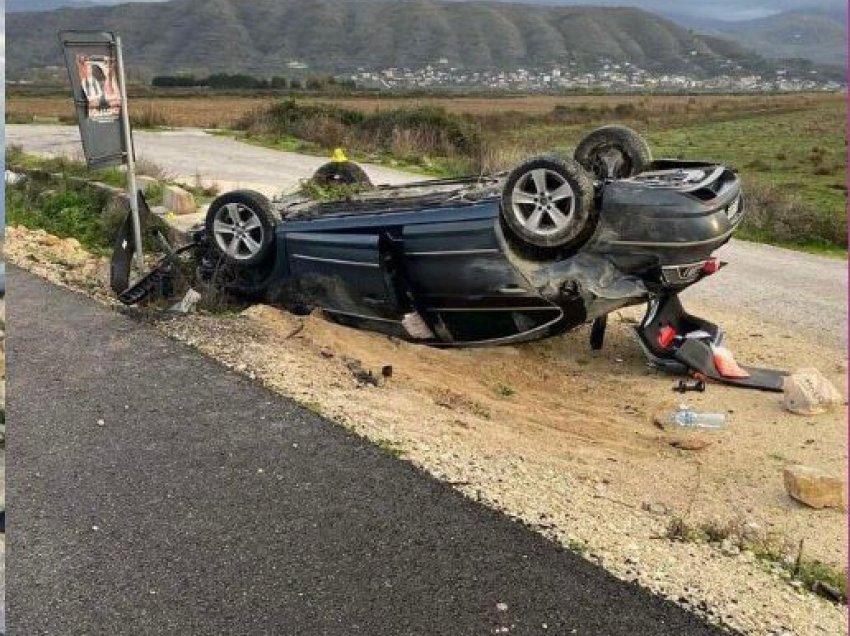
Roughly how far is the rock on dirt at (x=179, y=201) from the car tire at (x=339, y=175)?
159 inches

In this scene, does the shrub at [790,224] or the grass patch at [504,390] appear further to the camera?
the shrub at [790,224]

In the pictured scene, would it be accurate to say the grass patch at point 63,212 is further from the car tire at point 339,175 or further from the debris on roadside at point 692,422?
the debris on roadside at point 692,422

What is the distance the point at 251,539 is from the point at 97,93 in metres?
6.26

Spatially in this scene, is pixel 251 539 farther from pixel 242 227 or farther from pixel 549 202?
pixel 242 227

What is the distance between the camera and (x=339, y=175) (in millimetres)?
9625

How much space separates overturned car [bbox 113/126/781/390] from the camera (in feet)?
21.4

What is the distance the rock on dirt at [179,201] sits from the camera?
13.0 meters

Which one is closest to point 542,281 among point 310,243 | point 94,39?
point 310,243

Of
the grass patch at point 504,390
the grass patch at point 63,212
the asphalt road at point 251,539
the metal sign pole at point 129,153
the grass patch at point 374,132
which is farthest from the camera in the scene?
the grass patch at point 374,132

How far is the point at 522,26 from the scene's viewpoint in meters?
177

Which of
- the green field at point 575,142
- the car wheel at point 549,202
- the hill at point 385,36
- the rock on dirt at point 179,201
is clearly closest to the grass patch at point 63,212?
the rock on dirt at point 179,201

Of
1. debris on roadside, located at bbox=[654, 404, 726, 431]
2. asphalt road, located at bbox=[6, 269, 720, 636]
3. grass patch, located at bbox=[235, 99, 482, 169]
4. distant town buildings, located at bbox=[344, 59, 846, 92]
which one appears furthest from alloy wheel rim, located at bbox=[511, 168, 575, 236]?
distant town buildings, located at bbox=[344, 59, 846, 92]

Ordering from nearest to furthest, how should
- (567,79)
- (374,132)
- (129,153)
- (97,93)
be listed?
(97,93) → (129,153) → (374,132) → (567,79)

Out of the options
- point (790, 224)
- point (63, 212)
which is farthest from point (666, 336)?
point (63, 212)
